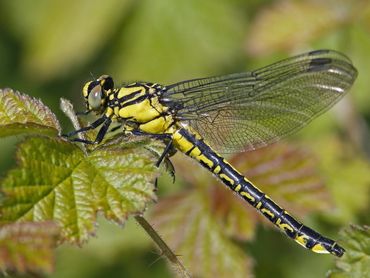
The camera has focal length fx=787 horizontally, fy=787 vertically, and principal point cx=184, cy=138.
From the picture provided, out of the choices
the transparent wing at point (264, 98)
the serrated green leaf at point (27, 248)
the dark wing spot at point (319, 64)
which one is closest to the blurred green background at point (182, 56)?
the transparent wing at point (264, 98)

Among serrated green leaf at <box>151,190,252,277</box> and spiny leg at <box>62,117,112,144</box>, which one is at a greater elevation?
spiny leg at <box>62,117,112,144</box>

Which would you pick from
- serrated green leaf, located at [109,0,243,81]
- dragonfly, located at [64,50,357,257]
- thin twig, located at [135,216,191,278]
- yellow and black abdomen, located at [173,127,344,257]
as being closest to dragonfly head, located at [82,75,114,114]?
dragonfly, located at [64,50,357,257]

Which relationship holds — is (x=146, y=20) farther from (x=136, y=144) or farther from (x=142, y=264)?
(x=136, y=144)

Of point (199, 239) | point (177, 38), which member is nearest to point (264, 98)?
point (199, 239)

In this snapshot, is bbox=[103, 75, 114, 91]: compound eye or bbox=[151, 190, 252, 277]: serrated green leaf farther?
bbox=[151, 190, 252, 277]: serrated green leaf

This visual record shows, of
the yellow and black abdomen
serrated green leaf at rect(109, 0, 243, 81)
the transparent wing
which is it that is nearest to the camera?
the yellow and black abdomen

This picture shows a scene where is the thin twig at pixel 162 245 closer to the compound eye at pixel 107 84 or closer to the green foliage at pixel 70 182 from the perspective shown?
the green foliage at pixel 70 182

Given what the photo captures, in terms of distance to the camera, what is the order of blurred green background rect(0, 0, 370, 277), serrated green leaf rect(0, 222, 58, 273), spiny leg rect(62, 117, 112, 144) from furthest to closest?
1. blurred green background rect(0, 0, 370, 277)
2. spiny leg rect(62, 117, 112, 144)
3. serrated green leaf rect(0, 222, 58, 273)

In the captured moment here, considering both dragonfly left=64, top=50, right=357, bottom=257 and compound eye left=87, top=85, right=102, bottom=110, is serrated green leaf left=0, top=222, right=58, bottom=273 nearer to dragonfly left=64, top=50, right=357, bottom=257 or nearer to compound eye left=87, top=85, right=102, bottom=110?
dragonfly left=64, top=50, right=357, bottom=257
